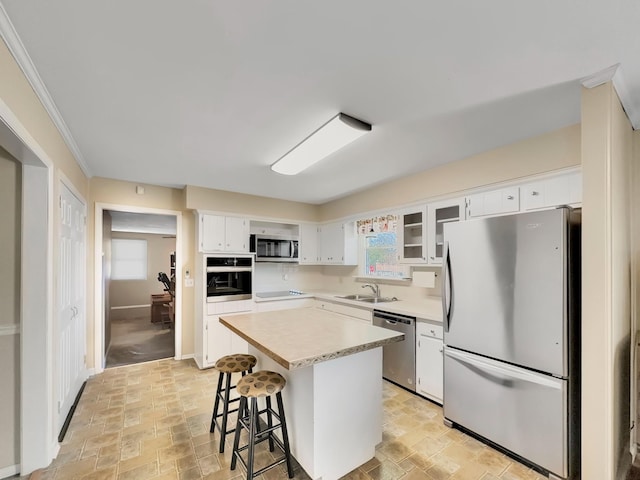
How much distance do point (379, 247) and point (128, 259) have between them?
23.3 feet

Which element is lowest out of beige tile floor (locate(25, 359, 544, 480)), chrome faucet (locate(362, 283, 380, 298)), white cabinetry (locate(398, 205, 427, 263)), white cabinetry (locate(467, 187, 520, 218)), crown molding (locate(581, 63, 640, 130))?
beige tile floor (locate(25, 359, 544, 480))

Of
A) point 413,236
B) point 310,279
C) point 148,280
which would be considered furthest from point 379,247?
point 148,280

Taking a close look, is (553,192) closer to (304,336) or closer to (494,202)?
(494,202)

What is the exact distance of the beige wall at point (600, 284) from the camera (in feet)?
5.25

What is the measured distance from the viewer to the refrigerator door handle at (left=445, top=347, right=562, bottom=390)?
74.5 inches

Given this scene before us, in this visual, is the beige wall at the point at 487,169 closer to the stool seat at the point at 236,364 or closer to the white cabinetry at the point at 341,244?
the white cabinetry at the point at 341,244

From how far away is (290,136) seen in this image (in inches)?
93.8

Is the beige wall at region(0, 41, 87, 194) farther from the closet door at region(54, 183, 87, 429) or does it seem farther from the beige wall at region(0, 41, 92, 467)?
the closet door at region(54, 183, 87, 429)

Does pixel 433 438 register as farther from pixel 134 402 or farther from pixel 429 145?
pixel 134 402

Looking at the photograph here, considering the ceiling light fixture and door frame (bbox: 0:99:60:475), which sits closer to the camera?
door frame (bbox: 0:99:60:475)

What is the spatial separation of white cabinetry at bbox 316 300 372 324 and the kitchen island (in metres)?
1.45

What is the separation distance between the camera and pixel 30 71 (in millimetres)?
1564

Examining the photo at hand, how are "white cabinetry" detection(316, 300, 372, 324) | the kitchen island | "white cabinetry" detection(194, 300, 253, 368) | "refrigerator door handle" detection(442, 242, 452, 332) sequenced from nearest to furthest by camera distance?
the kitchen island < "refrigerator door handle" detection(442, 242, 452, 332) < "white cabinetry" detection(316, 300, 372, 324) < "white cabinetry" detection(194, 300, 253, 368)

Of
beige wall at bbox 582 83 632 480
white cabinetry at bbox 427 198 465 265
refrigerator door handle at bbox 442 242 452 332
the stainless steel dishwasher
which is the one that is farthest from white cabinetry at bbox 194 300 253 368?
beige wall at bbox 582 83 632 480
